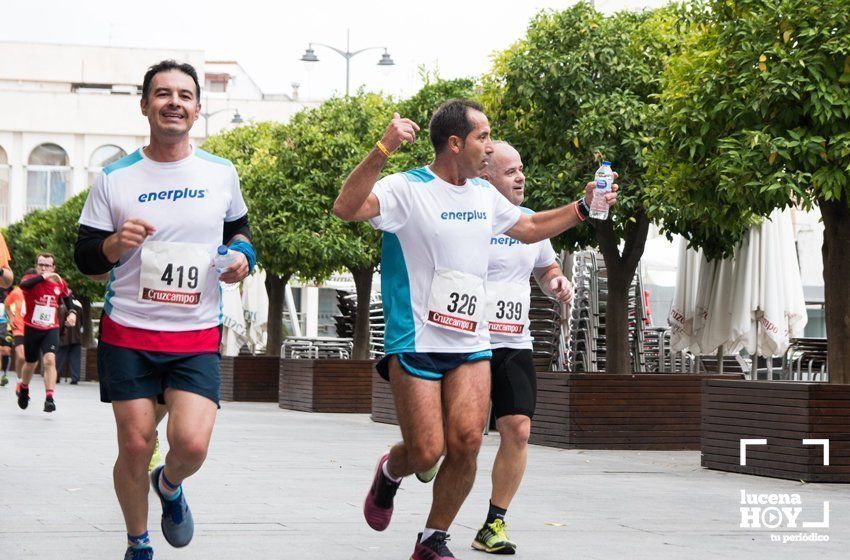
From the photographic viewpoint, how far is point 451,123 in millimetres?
6898

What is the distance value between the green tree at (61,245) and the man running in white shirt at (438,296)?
3308 centimetres

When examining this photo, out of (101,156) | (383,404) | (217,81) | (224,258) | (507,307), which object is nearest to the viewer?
(224,258)

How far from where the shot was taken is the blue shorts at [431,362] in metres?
6.62

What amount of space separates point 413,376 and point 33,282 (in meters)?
12.7

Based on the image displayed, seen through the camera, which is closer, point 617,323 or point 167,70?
point 167,70

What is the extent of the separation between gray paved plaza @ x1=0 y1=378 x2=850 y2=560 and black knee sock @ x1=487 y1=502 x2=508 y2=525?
19 cm

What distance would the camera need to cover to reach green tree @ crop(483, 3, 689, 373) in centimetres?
1550

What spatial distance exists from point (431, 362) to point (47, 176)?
80.3 metres

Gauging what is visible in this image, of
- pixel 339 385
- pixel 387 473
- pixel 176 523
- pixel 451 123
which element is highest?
pixel 451 123

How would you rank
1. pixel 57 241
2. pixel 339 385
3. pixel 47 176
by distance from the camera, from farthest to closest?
pixel 47 176
pixel 57 241
pixel 339 385

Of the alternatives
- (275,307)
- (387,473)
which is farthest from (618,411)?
(275,307)

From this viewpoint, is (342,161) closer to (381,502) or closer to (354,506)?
(354,506)

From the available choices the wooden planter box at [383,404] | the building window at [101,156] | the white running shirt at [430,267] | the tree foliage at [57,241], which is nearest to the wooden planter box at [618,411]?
the wooden planter box at [383,404]

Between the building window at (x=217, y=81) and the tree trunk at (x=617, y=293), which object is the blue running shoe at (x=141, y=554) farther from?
the building window at (x=217, y=81)
